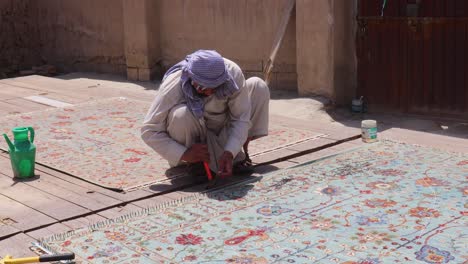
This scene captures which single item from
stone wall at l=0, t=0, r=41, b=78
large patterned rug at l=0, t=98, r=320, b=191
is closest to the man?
large patterned rug at l=0, t=98, r=320, b=191

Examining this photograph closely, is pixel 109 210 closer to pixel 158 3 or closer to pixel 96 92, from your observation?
pixel 96 92

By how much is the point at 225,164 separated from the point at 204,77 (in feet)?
1.95

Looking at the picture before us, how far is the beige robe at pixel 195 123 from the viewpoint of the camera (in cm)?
482

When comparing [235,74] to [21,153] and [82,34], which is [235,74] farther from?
[82,34]

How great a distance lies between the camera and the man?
185 inches

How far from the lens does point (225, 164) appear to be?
480 centimetres

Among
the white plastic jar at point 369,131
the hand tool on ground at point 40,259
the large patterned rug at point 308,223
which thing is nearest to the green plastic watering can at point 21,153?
the large patterned rug at point 308,223

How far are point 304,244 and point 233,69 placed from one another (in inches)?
59.5

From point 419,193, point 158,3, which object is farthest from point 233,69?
point 158,3

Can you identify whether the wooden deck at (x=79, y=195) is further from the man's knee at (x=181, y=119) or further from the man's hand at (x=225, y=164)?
the man's knee at (x=181, y=119)

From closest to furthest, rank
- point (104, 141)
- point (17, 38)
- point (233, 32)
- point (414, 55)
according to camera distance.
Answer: point (104, 141)
point (414, 55)
point (233, 32)
point (17, 38)

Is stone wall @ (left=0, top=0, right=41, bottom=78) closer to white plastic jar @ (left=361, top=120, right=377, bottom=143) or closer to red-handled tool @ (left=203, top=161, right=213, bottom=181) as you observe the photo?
white plastic jar @ (left=361, top=120, right=377, bottom=143)

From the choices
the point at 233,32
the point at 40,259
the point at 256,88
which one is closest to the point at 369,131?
the point at 256,88

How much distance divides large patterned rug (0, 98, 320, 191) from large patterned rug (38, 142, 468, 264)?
73 centimetres
